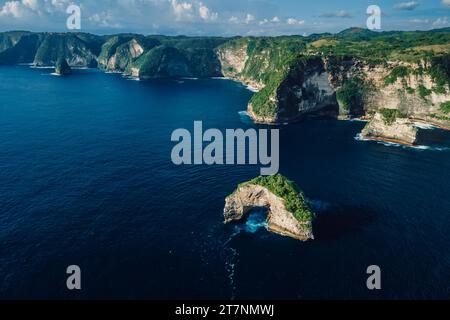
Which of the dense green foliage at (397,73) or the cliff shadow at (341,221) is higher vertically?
the dense green foliage at (397,73)

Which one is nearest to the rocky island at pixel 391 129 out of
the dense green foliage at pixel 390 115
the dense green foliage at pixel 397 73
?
the dense green foliage at pixel 390 115

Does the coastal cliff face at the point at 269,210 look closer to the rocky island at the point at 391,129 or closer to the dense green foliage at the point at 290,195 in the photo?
the dense green foliage at the point at 290,195

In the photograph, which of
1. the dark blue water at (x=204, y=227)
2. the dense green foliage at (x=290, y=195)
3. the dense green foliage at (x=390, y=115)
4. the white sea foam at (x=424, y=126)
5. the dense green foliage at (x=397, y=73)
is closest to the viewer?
the dark blue water at (x=204, y=227)

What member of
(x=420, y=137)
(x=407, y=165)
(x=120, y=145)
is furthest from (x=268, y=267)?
(x=420, y=137)

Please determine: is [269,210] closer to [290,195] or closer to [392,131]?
[290,195]

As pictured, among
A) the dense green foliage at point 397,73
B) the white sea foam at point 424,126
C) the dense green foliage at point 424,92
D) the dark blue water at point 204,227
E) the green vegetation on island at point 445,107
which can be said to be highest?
the dense green foliage at point 397,73

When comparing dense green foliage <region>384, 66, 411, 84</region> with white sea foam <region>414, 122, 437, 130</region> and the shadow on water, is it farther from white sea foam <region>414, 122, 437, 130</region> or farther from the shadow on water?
the shadow on water

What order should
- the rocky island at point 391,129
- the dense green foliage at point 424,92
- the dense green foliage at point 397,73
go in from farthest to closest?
1. the dense green foliage at point 397,73
2. the dense green foliage at point 424,92
3. the rocky island at point 391,129
